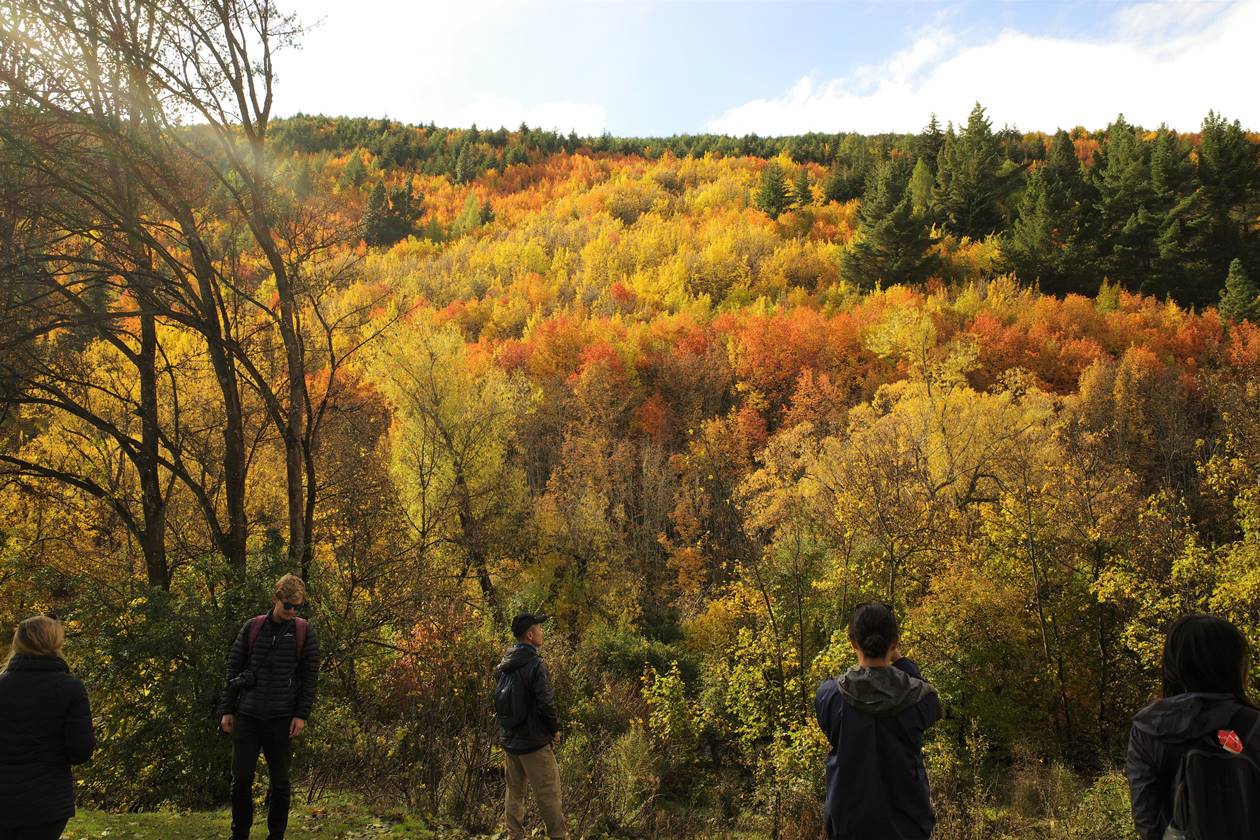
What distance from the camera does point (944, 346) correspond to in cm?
4156

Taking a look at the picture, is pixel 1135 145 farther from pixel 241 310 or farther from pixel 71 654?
pixel 71 654

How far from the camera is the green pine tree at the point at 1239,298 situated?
4050 cm

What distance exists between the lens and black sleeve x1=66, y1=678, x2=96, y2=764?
11.5 feet

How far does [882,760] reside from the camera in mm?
2801

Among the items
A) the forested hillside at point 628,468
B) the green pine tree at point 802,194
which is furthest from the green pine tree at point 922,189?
the green pine tree at point 802,194

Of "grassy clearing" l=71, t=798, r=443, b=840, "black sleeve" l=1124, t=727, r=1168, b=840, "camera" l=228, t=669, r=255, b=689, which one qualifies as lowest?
"grassy clearing" l=71, t=798, r=443, b=840

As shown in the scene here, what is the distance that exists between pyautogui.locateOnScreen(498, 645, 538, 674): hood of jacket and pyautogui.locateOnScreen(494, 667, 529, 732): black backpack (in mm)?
35

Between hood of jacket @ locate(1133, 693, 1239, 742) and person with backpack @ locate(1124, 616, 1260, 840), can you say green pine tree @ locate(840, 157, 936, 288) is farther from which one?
hood of jacket @ locate(1133, 693, 1239, 742)

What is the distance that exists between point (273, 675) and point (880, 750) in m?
3.91

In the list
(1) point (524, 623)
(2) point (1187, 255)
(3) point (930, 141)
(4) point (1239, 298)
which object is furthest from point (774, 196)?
(1) point (524, 623)

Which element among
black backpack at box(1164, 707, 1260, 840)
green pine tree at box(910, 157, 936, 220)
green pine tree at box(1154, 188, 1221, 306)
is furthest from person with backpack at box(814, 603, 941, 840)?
green pine tree at box(1154, 188, 1221, 306)

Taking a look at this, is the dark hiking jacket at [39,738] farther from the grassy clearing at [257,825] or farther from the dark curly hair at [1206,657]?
the dark curly hair at [1206,657]

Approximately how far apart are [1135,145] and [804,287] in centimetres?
2582

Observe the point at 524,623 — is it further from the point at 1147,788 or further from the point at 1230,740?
the point at 1230,740
